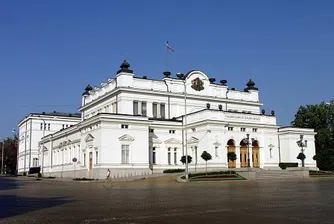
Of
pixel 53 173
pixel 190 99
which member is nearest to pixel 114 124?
pixel 190 99

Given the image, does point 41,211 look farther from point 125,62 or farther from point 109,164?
point 125,62

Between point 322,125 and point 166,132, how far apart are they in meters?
40.9

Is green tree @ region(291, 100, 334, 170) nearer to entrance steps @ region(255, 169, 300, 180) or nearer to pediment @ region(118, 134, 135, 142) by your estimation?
entrance steps @ region(255, 169, 300, 180)

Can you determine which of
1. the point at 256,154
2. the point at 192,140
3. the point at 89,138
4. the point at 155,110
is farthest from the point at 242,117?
the point at 89,138

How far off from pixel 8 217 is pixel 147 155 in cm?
3926

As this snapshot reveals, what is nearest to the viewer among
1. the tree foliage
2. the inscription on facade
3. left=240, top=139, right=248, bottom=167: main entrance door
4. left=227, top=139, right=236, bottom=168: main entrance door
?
left=227, top=139, right=236, bottom=168: main entrance door

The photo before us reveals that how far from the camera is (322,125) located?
8119cm

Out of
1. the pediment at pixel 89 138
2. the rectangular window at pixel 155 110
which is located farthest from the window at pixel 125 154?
the rectangular window at pixel 155 110

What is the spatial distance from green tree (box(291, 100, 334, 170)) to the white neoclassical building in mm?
9909

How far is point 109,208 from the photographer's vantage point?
645 inches

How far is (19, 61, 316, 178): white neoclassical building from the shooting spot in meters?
50.8

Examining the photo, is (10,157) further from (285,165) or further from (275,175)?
(275,175)

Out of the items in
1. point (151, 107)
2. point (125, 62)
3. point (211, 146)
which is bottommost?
point (211, 146)

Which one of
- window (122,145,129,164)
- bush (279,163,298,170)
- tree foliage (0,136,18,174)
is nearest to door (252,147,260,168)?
bush (279,163,298,170)
